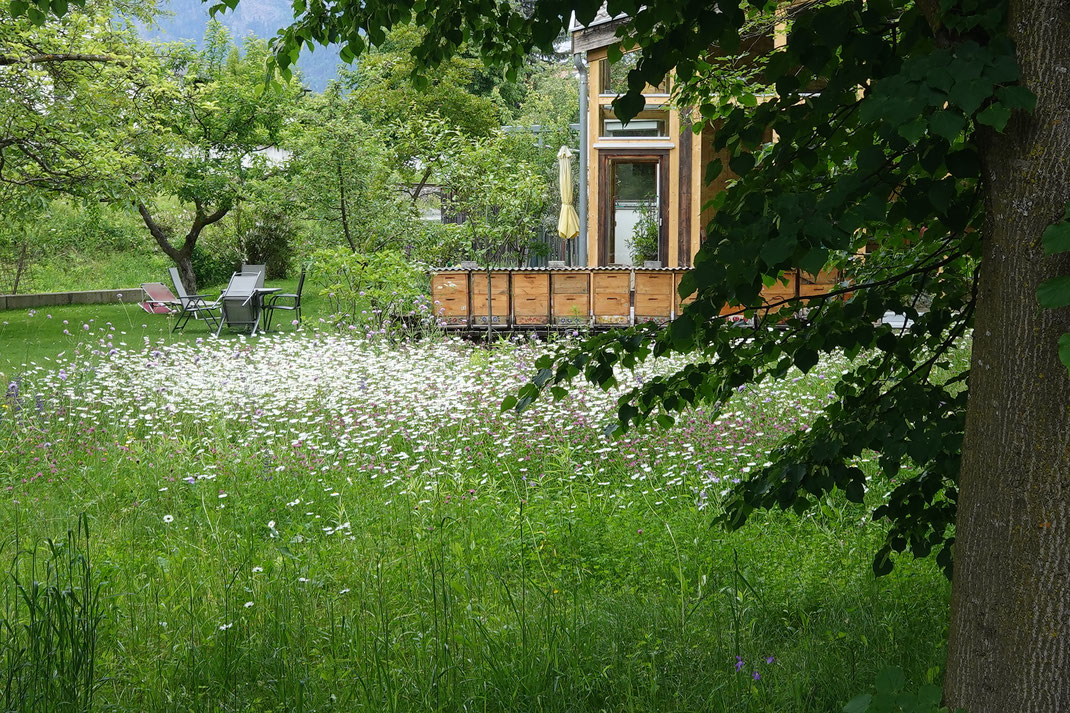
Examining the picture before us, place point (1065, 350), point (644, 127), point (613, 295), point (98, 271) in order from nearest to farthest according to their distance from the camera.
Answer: point (1065, 350) < point (613, 295) < point (644, 127) < point (98, 271)

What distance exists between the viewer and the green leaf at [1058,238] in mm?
1797

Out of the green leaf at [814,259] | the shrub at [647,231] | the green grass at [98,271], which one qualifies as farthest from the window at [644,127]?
the green grass at [98,271]

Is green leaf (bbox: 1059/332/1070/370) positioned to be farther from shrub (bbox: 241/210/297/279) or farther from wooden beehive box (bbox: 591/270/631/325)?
shrub (bbox: 241/210/297/279)

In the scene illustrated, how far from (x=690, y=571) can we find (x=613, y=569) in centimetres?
37

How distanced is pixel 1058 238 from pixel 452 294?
12.0 metres

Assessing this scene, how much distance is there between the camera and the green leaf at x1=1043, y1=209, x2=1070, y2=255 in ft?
5.90

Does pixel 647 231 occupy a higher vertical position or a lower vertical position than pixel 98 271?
higher

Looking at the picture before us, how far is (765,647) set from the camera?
351 cm

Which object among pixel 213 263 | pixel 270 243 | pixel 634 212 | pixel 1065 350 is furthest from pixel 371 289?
pixel 213 263

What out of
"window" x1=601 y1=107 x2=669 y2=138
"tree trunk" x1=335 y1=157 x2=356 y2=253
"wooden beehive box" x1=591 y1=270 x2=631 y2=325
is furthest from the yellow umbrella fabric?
"wooden beehive box" x1=591 y1=270 x2=631 y2=325

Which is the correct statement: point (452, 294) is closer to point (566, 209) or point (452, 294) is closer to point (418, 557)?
point (566, 209)

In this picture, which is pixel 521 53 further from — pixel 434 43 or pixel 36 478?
pixel 36 478

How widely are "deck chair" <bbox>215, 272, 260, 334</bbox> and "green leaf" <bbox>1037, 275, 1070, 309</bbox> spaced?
14.9 m

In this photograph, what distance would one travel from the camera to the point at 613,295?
13695 millimetres
